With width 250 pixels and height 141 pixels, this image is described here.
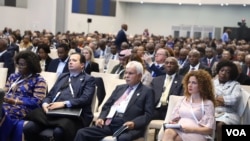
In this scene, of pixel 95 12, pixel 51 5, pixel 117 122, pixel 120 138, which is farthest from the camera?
pixel 95 12

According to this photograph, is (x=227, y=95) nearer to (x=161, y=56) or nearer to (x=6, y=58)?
(x=161, y=56)

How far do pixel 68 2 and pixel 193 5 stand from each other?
854 cm

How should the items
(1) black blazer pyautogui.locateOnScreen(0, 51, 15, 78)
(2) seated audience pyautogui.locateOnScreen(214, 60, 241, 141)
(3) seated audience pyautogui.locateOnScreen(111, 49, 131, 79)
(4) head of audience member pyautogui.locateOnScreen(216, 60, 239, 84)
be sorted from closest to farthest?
(2) seated audience pyautogui.locateOnScreen(214, 60, 241, 141) → (4) head of audience member pyautogui.locateOnScreen(216, 60, 239, 84) → (3) seated audience pyautogui.locateOnScreen(111, 49, 131, 79) → (1) black blazer pyautogui.locateOnScreen(0, 51, 15, 78)

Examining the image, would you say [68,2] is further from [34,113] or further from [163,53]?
[34,113]

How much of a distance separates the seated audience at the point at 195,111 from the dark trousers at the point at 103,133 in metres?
0.37

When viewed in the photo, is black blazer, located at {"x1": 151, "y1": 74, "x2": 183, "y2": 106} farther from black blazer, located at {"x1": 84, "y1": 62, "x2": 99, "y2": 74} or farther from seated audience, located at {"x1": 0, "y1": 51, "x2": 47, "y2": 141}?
black blazer, located at {"x1": 84, "y1": 62, "x2": 99, "y2": 74}

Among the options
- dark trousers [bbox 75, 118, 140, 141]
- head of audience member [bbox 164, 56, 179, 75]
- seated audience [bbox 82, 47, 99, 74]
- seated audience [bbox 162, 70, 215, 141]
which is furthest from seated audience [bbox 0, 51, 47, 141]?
seated audience [bbox 82, 47, 99, 74]

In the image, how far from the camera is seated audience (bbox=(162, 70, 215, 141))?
15.2ft

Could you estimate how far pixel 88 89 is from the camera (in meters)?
5.36

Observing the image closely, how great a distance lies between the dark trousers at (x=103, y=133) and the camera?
188 inches

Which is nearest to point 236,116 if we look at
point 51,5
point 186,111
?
point 186,111

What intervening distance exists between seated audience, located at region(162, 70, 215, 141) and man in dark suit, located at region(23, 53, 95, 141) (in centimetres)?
103

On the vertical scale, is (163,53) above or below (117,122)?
above

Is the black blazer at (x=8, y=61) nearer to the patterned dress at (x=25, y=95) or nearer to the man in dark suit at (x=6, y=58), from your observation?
the man in dark suit at (x=6, y=58)
